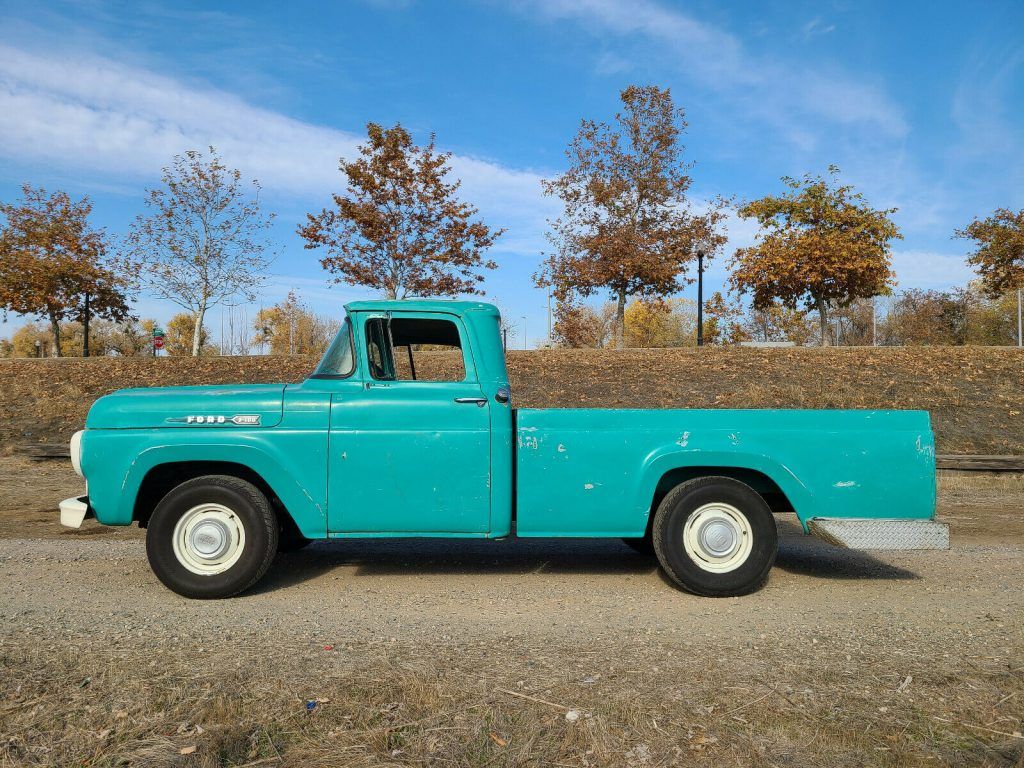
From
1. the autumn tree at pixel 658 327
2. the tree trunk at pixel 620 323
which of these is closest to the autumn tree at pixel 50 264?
the tree trunk at pixel 620 323

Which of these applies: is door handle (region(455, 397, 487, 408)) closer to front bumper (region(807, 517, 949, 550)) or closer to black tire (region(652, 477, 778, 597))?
black tire (region(652, 477, 778, 597))

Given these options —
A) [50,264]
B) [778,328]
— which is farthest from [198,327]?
[778,328]

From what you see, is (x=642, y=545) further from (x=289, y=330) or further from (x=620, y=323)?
(x=289, y=330)

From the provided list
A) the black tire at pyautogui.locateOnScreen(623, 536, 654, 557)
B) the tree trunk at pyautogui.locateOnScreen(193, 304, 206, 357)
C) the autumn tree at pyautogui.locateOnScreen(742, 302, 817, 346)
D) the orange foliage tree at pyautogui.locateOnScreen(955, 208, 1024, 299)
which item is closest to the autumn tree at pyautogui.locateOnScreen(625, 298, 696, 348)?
the autumn tree at pyautogui.locateOnScreen(742, 302, 817, 346)

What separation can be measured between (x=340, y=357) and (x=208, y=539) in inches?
60.4

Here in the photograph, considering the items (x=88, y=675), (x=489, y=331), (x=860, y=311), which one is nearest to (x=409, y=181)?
(x=489, y=331)

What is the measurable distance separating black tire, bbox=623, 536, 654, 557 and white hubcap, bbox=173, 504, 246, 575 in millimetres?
3245

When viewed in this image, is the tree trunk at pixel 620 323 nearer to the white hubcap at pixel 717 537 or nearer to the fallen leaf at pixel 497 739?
the white hubcap at pixel 717 537

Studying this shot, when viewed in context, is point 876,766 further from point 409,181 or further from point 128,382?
point 409,181

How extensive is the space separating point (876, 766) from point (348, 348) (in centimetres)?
404

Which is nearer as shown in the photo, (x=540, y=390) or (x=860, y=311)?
(x=540, y=390)

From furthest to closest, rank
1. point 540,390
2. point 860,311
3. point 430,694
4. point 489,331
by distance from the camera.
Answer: point 860,311
point 540,390
point 489,331
point 430,694

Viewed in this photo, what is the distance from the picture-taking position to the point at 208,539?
5.26 m

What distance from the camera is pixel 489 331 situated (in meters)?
5.68
